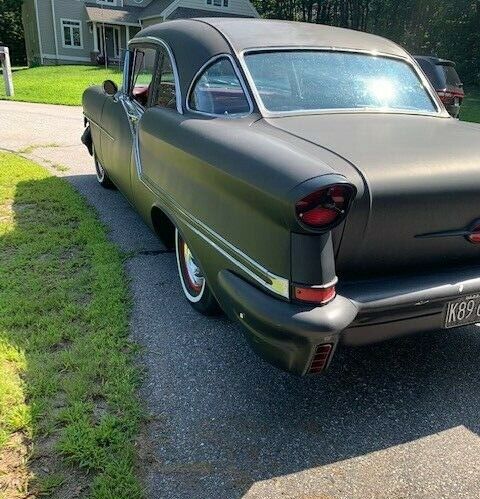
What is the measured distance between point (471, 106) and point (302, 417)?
21.2 meters

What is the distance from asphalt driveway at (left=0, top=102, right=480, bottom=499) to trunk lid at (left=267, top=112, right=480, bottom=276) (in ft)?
2.47

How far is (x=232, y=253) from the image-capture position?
233cm

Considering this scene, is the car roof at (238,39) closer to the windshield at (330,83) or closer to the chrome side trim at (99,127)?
the windshield at (330,83)

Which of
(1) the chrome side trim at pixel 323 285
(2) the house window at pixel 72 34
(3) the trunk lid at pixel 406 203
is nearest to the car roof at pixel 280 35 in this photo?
(3) the trunk lid at pixel 406 203

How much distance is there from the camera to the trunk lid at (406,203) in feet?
6.91

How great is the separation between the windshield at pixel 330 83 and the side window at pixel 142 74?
114 cm

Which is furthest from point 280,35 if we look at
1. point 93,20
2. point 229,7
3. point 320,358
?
point 229,7

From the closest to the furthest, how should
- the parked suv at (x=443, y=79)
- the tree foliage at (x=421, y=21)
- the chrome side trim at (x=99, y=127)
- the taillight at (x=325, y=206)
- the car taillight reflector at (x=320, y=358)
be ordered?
the taillight at (x=325, y=206)
the car taillight reflector at (x=320, y=358)
the chrome side trim at (x=99, y=127)
the parked suv at (x=443, y=79)
the tree foliage at (x=421, y=21)

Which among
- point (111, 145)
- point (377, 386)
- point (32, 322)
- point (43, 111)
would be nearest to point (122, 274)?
point (32, 322)

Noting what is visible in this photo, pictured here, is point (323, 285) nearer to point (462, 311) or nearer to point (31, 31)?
point (462, 311)

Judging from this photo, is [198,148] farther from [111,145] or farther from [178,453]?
[111,145]

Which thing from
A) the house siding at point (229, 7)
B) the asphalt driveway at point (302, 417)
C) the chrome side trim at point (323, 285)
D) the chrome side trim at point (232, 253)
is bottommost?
the asphalt driveway at point (302, 417)

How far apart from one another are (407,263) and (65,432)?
5.62 ft

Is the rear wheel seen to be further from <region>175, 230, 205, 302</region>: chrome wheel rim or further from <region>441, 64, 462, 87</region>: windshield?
<region>441, 64, 462, 87</region>: windshield
